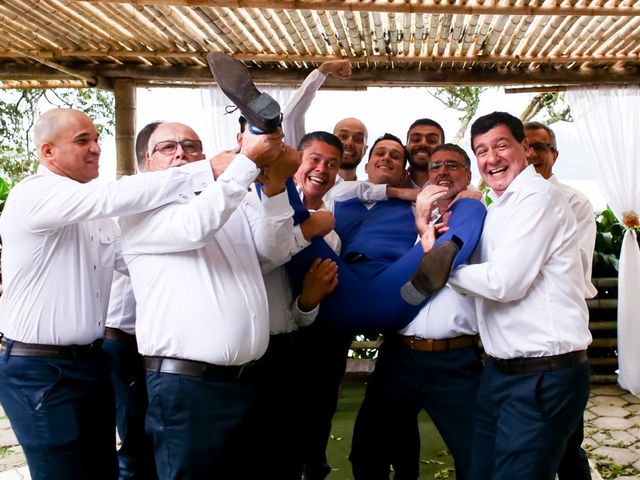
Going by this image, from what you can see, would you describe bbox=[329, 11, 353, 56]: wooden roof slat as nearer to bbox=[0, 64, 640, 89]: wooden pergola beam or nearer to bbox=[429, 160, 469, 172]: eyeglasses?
bbox=[0, 64, 640, 89]: wooden pergola beam

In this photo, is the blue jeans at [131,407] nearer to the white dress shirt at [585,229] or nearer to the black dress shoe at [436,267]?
the black dress shoe at [436,267]

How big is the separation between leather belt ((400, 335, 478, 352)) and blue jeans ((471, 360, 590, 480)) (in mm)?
345

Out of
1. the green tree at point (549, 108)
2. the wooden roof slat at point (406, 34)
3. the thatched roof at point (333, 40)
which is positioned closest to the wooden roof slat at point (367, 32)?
the thatched roof at point (333, 40)

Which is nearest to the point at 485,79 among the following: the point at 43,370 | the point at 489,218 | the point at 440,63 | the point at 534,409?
the point at 440,63

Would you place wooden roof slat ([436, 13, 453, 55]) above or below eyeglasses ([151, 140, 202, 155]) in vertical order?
above

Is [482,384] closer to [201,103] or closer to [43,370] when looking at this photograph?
[43,370]

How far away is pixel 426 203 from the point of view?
2.49 m

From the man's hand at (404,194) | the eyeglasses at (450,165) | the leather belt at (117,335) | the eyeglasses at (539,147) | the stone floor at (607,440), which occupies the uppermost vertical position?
the eyeglasses at (539,147)

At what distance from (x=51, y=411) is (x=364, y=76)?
421 centimetres

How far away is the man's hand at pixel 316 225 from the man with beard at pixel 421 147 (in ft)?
2.84

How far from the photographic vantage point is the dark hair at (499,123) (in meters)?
2.44

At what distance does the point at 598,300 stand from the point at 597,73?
2023 mm

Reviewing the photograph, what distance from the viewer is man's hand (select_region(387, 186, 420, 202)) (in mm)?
2893

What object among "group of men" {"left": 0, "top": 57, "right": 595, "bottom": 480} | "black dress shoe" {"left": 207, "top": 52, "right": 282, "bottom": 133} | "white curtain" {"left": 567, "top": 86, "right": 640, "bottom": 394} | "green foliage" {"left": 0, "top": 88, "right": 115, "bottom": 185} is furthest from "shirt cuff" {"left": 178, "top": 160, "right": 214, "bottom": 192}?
"green foliage" {"left": 0, "top": 88, "right": 115, "bottom": 185}
